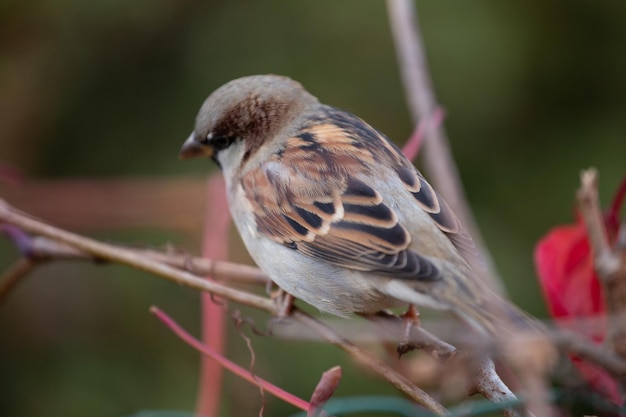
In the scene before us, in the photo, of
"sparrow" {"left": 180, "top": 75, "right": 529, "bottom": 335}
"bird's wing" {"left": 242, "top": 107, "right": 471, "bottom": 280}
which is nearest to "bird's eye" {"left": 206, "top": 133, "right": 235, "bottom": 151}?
"sparrow" {"left": 180, "top": 75, "right": 529, "bottom": 335}

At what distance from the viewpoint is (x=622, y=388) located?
844 millimetres

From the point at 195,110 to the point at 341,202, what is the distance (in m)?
1.98

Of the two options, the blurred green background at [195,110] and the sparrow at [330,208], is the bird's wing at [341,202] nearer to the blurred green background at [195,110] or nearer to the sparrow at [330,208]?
the sparrow at [330,208]

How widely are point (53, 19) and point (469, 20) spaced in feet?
5.74

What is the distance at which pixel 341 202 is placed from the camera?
184 centimetres

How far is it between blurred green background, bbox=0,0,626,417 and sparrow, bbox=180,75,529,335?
1.08 m

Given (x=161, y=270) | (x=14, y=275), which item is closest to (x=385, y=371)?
(x=161, y=270)

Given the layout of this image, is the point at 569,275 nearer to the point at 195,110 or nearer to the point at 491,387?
the point at 491,387

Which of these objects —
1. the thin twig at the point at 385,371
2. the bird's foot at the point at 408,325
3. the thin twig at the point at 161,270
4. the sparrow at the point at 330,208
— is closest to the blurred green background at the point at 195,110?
the sparrow at the point at 330,208

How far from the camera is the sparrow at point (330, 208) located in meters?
1.64

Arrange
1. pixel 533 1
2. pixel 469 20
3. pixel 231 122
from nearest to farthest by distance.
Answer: pixel 231 122, pixel 469 20, pixel 533 1

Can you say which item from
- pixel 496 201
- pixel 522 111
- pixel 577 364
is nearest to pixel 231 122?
pixel 577 364

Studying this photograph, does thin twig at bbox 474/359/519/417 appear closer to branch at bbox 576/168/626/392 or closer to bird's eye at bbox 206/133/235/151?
branch at bbox 576/168/626/392

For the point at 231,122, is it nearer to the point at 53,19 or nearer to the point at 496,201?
the point at 496,201
